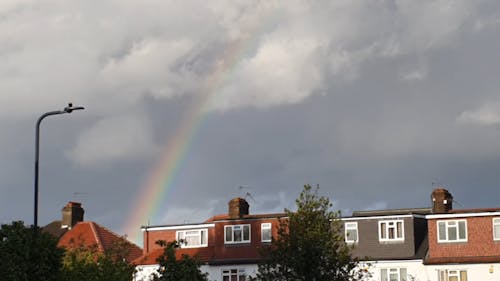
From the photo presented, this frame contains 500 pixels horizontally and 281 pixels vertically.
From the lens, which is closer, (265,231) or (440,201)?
(440,201)

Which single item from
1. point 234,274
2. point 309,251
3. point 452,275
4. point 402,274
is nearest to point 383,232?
point 402,274

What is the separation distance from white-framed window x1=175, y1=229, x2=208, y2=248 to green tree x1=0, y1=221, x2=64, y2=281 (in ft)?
149

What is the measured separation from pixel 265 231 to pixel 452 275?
17185 mm

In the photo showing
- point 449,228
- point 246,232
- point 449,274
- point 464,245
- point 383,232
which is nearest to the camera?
point 464,245

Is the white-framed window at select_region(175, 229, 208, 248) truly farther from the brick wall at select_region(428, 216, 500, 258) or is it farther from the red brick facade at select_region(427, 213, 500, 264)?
the brick wall at select_region(428, 216, 500, 258)

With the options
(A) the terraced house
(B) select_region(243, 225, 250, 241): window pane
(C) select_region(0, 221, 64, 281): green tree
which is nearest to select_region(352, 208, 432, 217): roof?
(A) the terraced house

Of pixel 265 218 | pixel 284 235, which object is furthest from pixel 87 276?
pixel 265 218

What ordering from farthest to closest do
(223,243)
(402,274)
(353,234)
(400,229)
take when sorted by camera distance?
(223,243) < (353,234) < (400,229) < (402,274)

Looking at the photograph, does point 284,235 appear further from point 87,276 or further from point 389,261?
point 389,261

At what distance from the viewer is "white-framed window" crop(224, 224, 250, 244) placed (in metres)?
83.1

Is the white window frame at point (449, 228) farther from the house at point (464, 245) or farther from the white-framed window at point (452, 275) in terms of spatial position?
the white-framed window at point (452, 275)

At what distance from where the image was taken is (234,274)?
82.9 metres

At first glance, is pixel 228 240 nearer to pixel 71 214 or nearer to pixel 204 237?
pixel 204 237

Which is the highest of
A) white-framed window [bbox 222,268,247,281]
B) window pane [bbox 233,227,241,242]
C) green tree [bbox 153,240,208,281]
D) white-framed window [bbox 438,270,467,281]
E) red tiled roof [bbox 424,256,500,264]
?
window pane [bbox 233,227,241,242]
